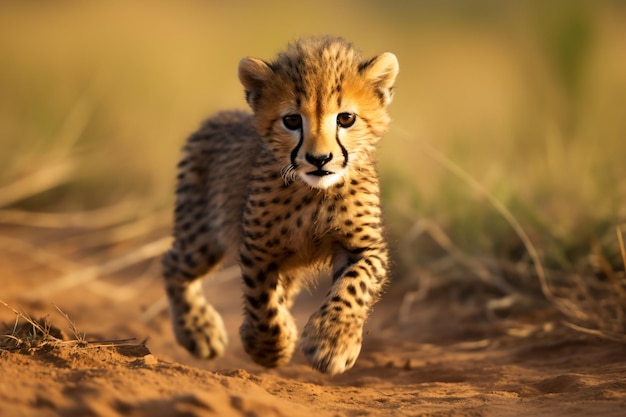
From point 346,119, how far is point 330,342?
980 mm

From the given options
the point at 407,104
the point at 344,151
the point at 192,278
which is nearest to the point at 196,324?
the point at 192,278

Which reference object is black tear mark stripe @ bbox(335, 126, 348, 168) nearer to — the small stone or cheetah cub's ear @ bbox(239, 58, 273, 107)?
cheetah cub's ear @ bbox(239, 58, 273, 107)

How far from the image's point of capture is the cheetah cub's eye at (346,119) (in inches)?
144

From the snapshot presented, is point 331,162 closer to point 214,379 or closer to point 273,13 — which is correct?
point 214,379

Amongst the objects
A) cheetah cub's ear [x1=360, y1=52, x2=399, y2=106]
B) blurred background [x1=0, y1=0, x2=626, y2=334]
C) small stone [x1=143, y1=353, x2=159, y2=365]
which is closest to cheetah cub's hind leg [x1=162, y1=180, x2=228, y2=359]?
blurred background [x1=0, y1=0, x2=626, y2=334]

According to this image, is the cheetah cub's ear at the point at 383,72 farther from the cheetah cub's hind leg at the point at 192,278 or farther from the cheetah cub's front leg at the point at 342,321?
the cheetah cub's hind leg at the point at 192,278

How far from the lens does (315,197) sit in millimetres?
3846

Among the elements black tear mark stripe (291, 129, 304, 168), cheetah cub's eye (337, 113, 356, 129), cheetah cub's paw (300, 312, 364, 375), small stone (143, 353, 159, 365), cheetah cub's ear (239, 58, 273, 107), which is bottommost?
small stone (143, 353, 159, 365)

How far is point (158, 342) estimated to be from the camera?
18.0ft

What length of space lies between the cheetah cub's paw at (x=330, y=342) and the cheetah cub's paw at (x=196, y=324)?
160 centimetres

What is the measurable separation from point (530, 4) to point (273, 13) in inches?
230

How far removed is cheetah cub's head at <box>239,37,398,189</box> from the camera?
354 cm

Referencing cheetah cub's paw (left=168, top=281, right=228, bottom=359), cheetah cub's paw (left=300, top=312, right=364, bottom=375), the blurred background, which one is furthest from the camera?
the blurred background

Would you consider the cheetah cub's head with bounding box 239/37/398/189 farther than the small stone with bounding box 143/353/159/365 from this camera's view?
Yes
